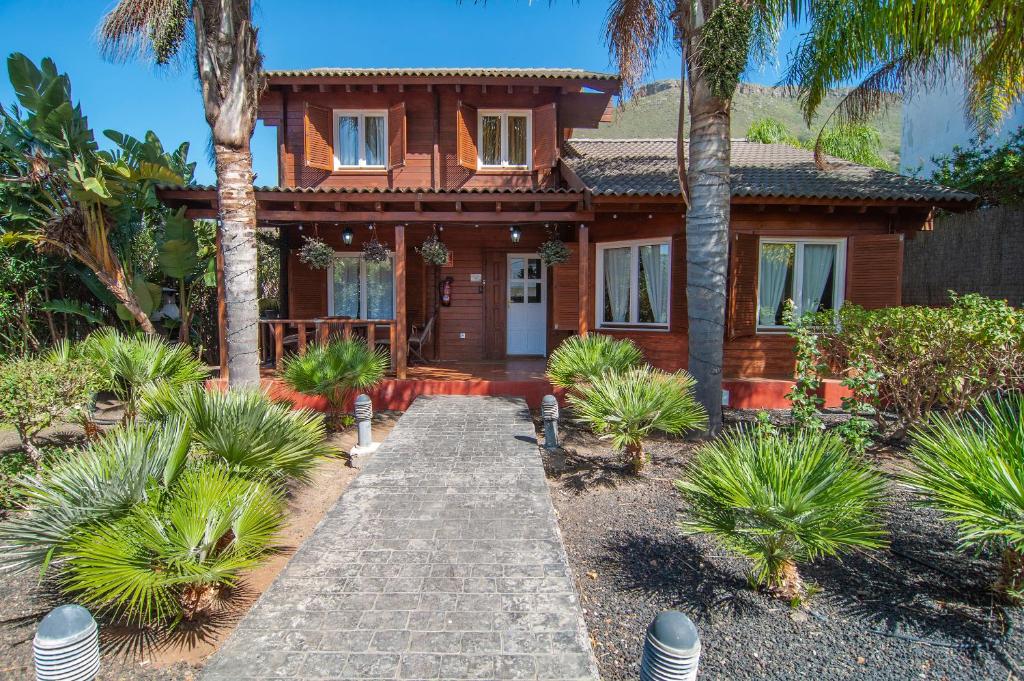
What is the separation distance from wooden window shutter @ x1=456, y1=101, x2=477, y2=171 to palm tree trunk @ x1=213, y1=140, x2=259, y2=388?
17.7 feet

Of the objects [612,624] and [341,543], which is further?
[341,543]

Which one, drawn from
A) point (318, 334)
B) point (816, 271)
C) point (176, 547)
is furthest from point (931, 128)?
point (176, 547)

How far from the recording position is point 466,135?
11.5 meters

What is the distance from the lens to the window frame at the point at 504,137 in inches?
463

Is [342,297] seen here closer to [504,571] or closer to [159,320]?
[159,320]

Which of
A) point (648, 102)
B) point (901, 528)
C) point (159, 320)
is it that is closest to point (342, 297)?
point (159, 320)

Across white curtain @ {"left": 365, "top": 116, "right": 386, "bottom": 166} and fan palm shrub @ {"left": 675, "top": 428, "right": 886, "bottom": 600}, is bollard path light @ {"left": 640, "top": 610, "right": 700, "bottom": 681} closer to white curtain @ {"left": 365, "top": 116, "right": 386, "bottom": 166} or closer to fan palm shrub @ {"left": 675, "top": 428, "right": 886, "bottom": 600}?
fan palm shrub @ {"left": 675, "top": 428, "right": 886, "bottom": 600}

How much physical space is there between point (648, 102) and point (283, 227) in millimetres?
72373

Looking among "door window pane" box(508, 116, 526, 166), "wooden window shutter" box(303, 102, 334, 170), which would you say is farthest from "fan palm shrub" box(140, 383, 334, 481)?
"door window pane" box(508, 116, 526, 166)

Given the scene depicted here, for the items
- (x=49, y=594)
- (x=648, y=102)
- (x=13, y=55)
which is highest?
→ (x=648, y=102)

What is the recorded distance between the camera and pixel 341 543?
397cm

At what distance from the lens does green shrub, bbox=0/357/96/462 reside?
504 cm

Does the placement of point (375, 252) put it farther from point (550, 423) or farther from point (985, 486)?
point (985, 486)

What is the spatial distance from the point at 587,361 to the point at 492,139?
22.9 ft
